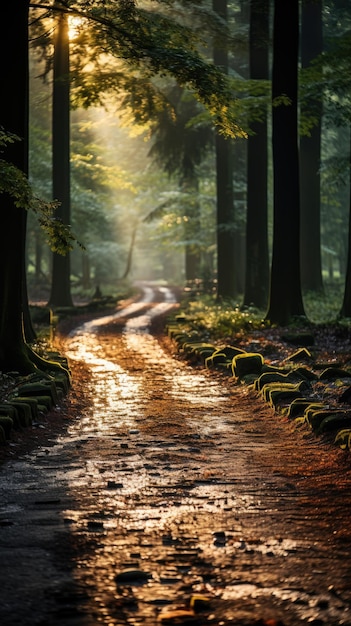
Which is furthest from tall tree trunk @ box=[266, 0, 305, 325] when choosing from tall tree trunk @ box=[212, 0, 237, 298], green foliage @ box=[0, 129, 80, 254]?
tall tree trunk @ box=[212, 0, 237, 298]

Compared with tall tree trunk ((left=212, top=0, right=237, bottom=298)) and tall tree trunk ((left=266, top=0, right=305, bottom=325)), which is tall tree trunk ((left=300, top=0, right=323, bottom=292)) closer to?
tall tree trunk ((left=212, top=0, right=237, bottom=298))

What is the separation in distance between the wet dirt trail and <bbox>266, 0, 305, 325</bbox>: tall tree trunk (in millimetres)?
7725

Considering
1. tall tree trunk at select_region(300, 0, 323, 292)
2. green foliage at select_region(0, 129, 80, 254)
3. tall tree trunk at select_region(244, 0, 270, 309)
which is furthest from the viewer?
tall tree trunk at select_region(300, 0, 323, 292)

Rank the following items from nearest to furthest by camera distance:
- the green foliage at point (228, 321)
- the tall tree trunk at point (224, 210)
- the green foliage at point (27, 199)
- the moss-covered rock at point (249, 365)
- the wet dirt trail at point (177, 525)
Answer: the wet dirt trail at point (177, 525), the green foliage at point (27, 199), the moss-covered rock at point (249, 365), the green foliage at point (228, 321), the tall tree trunk at point (224, 210)

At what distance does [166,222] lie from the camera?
41.2 meters

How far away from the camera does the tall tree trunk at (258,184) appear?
2062 centimetres

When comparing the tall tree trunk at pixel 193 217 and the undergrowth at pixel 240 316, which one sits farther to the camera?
the tall tree trunk at pixel 193 217

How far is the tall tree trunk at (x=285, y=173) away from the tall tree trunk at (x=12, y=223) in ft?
22.7

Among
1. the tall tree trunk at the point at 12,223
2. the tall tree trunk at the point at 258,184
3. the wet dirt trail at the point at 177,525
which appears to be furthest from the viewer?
the tall tree trunk at the point at 258,184

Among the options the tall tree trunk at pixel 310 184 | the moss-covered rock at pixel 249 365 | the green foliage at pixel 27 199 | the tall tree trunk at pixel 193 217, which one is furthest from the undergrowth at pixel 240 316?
the tall tree trunk at pixel 193 217

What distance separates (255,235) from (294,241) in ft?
15.9

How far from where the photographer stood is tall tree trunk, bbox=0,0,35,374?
1172 cm

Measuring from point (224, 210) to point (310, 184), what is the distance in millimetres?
3196

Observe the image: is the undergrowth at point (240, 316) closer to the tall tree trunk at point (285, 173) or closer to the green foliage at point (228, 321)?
the green foliage at point (228, 321)
